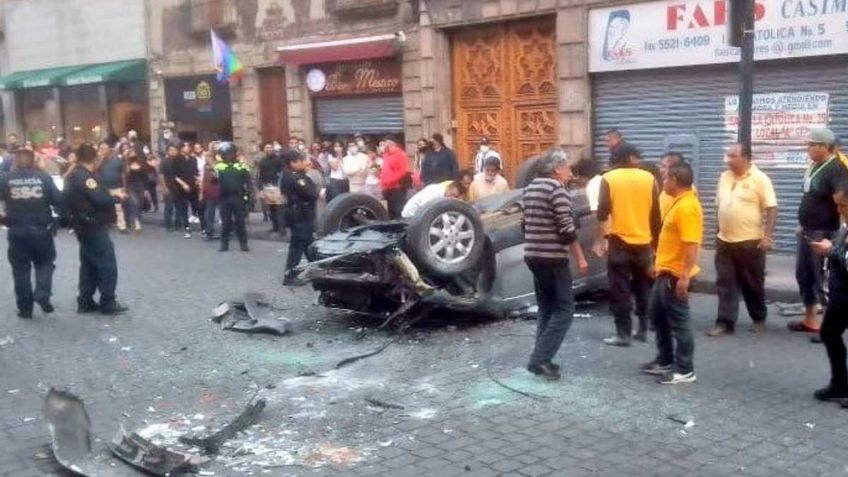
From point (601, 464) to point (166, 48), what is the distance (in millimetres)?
21986

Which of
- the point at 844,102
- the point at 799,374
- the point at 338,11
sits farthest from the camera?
the point at 338,11

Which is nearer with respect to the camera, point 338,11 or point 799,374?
point 799,374

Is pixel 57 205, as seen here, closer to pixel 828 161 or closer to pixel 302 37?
pixel 828 161

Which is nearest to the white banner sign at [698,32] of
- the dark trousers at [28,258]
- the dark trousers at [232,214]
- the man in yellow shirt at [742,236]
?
the man in yellow shirt at [742,236]

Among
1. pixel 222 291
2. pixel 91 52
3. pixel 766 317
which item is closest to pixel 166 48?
pixel 91 52

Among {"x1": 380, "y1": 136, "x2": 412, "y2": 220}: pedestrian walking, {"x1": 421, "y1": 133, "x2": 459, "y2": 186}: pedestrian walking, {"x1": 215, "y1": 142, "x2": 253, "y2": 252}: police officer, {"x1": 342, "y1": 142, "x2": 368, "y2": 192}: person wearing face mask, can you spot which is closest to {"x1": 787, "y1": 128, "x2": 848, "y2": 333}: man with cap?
{"x1": 421, "y1": 133, "x2": 459, "y2": 186}: pedestrian walking

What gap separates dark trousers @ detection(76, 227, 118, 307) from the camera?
35.0 ft

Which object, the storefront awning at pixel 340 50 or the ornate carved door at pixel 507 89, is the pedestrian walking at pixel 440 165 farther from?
the storefront awning at pixel 340 50

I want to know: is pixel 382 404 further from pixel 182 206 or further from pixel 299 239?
pixel 182 206

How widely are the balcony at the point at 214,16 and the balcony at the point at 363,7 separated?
3610 millimetres

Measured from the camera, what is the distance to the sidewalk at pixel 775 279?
10461mm

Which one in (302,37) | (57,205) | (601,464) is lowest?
(601,464)

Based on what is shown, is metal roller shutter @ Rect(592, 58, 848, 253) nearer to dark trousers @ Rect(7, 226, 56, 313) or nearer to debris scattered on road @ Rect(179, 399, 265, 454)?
dark trousers @ Rect(7, 226, 56, 313)

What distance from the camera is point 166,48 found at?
1009 inches
